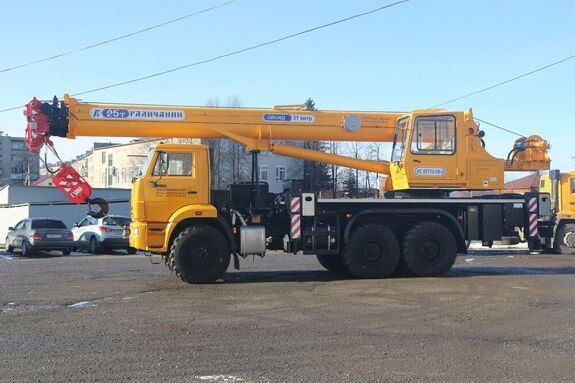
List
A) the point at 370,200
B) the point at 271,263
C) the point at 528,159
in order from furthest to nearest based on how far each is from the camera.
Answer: the point at 271,263
the point at 528,159
the point at 370,200

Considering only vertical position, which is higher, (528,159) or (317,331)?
(528,159)

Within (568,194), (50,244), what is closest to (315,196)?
(568,194)

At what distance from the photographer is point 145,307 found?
10008mm

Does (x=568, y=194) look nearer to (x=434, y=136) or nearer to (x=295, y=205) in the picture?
(x=434, y=136)

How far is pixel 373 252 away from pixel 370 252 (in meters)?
0.07

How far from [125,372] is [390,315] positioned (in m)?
4.46

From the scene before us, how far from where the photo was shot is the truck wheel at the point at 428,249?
44.9 ft

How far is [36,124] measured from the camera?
12914 millimetres

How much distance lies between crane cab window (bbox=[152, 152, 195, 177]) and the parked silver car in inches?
501

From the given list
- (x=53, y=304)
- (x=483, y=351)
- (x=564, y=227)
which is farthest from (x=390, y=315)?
(x=564, y=227)

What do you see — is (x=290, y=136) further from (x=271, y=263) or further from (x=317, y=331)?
(x=317, y=331)

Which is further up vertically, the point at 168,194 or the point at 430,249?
the point at 168,194

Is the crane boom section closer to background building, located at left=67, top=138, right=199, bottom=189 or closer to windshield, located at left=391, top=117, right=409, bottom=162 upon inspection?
windshield, located at left=391, top=117, right=409, bottom=162

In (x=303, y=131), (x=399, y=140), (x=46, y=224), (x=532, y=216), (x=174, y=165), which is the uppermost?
(x=303, y=131)
